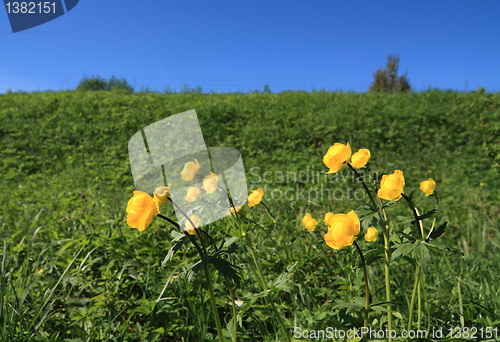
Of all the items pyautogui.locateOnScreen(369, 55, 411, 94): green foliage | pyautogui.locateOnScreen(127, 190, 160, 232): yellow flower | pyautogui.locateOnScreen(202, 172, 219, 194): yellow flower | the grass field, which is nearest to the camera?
pyautogui.locateOnScreen(127, 190, 160, 232): yellow flower

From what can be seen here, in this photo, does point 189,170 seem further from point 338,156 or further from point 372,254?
point 372,254

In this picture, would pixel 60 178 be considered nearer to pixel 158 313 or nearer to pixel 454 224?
pixel 158 313

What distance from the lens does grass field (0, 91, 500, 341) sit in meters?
1.53

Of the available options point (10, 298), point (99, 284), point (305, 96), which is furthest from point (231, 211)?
point (305, 96)

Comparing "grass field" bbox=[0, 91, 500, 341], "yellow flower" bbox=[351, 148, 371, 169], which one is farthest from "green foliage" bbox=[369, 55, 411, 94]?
"yellow flower" bbox=[351, 148, 371, 169]

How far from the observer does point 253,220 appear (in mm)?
2264

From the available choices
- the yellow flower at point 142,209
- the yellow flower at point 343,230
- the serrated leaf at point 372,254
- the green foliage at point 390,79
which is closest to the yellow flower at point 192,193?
the yellow flower at point 142,209

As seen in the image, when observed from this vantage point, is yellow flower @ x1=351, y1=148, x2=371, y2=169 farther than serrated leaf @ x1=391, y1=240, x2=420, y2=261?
Yes

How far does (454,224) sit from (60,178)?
4992 mm

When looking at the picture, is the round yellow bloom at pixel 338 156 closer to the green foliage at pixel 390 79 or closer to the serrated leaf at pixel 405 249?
the serrated leaf at pixel 405 249

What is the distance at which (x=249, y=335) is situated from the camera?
1.58m

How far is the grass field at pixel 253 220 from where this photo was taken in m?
1.53

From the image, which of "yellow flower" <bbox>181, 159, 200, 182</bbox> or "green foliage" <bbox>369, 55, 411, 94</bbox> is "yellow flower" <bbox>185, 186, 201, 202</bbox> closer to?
"yellow flower" <bbox>181, 159, 200, 182</bbox>

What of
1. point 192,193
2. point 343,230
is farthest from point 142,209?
point 343,230
